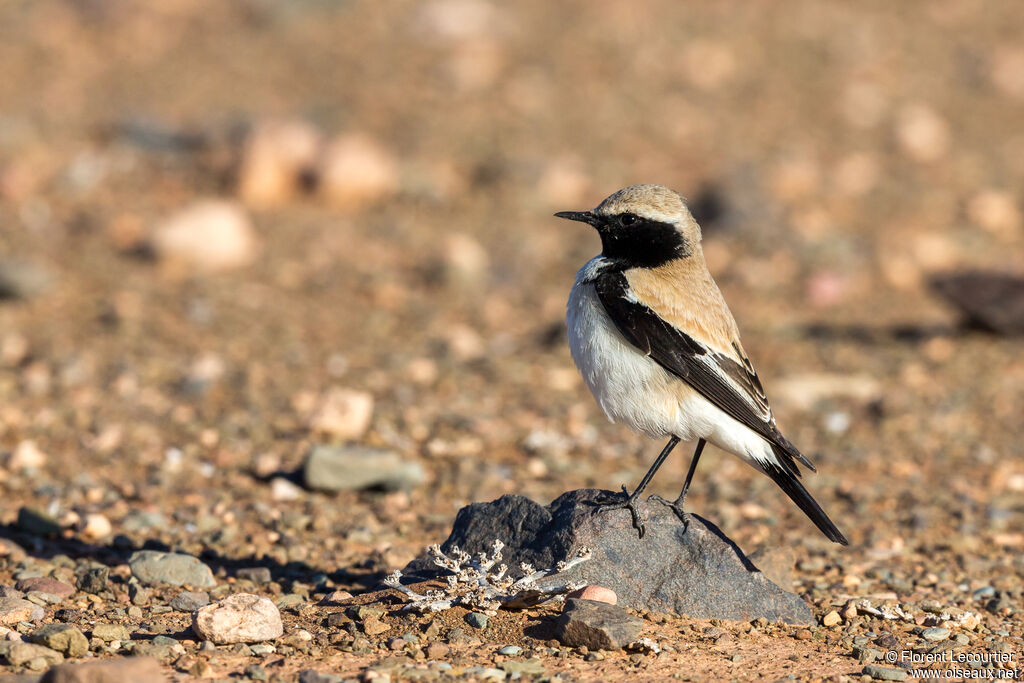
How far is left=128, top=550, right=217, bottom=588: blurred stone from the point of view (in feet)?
17.4

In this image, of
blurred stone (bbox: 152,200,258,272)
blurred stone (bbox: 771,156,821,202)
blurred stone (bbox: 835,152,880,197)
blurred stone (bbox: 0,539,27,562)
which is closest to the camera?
blurred stone (bbox: 0,539,27,562)

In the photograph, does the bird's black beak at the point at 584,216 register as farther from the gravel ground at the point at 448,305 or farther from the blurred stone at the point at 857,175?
the blurred stone at the point at 857,175

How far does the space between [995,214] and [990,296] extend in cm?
304

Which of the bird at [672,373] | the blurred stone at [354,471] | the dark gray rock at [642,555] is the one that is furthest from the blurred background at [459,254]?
the bird at [672,373]

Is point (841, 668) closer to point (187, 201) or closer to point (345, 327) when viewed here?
point (345, 327)

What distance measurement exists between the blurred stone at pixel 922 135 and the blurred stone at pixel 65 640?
11.8 metres

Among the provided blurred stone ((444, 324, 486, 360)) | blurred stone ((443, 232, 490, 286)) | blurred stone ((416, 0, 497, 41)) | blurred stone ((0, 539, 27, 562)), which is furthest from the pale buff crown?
blurred stone ((416, 0, 497, 41))

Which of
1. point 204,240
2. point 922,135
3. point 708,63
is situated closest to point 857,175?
point 922,135

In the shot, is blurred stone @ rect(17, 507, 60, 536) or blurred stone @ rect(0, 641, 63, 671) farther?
blurred stone @ rect(17, 507, 60, 536)

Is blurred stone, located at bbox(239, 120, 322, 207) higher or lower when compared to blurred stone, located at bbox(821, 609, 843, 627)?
higher

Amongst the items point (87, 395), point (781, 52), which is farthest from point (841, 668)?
point (781, 52)

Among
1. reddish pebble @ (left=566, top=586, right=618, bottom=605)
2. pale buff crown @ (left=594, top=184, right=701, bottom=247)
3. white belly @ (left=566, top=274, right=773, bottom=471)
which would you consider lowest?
reddish pebble @ (left=566, top=586, right=618, bottom=605)

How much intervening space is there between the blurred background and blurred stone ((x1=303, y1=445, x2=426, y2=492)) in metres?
0.02

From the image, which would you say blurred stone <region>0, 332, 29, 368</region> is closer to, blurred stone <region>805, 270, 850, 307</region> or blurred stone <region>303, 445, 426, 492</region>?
blurred stone <region>303, 445, 426, 492</region>
